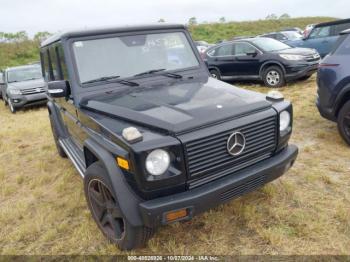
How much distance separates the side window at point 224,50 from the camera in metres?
10.3

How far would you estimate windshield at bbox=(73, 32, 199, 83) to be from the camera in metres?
3.34

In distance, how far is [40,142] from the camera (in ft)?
21.8

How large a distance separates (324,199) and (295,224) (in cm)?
61

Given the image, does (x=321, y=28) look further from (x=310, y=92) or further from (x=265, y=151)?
(x=265, y=151)

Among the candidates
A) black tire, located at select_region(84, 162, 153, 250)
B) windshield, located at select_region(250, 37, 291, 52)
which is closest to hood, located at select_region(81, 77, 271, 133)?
black tire, located at select_region(84, 162, 153, 250)

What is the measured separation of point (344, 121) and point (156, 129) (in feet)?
10.9

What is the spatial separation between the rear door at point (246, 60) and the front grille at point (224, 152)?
722 centimetres

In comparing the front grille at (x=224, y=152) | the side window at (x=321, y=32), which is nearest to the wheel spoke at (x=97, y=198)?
the front grille at (x=224, y=152)

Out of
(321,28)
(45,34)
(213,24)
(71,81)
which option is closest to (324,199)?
(71,81)

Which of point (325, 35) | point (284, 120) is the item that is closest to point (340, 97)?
point (284, 120)

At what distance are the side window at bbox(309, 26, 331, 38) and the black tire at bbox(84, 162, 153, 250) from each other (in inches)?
449

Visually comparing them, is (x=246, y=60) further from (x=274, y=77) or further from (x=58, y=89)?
(x=58, y=89)

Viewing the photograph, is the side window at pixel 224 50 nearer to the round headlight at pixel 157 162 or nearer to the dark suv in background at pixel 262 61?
the dark suv in background at pixel 262 61

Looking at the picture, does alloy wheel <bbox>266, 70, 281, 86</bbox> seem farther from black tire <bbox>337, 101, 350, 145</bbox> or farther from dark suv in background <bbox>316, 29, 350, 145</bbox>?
black tire <bbox>337, 101, 350, 145</bbox>
